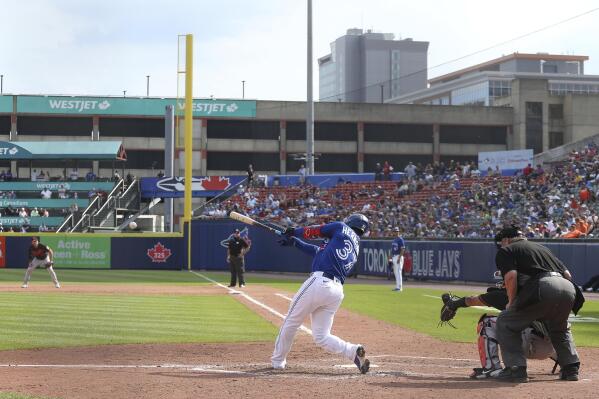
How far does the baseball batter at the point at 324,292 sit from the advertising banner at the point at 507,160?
122 ft

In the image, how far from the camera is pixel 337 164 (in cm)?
7444

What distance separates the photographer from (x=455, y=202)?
41.7m

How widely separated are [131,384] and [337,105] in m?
65.4

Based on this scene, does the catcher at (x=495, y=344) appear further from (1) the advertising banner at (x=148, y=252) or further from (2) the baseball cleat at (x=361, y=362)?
(1) the advertising banner at (x=148, y=252)

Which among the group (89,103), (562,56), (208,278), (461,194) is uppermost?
(562,56)

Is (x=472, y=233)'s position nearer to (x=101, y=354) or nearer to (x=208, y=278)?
(x=208, y=278)

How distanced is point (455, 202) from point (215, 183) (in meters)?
19.3

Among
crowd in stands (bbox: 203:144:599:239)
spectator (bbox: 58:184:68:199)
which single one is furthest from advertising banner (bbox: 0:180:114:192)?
crowd in stands (bbox: 203:144:599:239)

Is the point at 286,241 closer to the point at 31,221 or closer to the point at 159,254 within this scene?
the point at 159,254

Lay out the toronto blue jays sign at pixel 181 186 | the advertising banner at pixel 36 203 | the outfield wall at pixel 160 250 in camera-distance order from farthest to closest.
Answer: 1. the toronto blue jays sign at pixel 181 186
2. the advertising banner at pixel 36 203
3. the outfield wall at pixel 160 250

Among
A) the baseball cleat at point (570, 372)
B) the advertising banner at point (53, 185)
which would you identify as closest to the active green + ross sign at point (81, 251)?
the advertising banner at point (53, 185)

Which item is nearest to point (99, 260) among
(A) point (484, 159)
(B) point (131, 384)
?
(A) point (484, 159)

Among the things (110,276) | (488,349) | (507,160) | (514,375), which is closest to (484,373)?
(488,349)

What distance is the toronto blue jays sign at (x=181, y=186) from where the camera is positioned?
5462 cm
